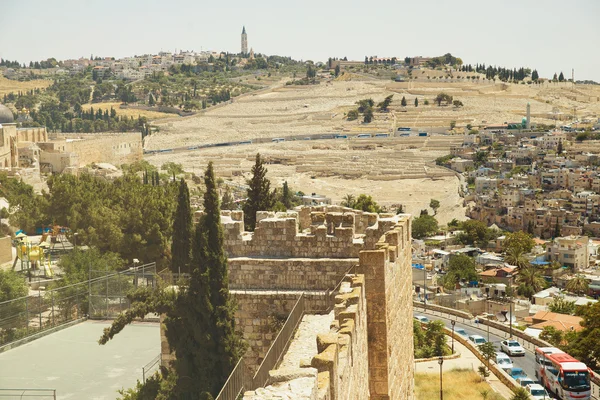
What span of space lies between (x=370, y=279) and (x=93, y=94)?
126 m

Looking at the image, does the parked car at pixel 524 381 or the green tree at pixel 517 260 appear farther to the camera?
the green tree at pixel 517 260

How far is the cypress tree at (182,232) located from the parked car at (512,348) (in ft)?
46.1

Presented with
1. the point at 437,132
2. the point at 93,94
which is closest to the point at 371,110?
the point at 437,132

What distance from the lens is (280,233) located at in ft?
21.6

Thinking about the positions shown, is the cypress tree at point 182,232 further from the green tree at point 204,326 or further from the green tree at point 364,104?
the green tree at point 364,104

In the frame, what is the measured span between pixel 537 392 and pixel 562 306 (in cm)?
1414

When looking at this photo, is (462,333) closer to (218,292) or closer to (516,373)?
(516,373)

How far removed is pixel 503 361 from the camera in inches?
842

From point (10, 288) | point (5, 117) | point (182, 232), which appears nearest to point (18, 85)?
point (5, 117)

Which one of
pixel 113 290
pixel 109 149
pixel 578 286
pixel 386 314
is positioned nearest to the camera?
pixel 386 314

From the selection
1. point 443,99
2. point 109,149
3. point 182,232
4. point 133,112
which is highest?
point 443,99

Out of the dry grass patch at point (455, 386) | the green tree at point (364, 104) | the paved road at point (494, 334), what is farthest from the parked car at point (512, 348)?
the green tree at point (364, 104)

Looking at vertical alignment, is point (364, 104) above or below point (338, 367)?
above

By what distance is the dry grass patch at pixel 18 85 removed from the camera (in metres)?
121
